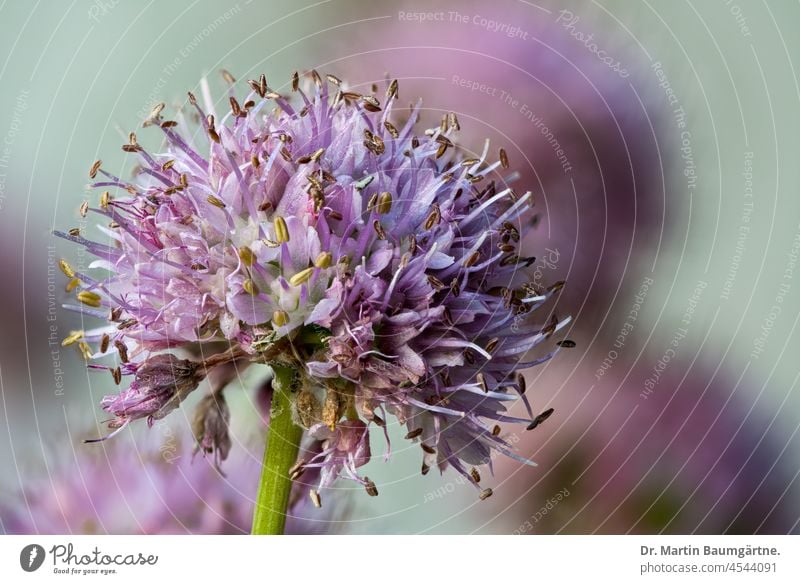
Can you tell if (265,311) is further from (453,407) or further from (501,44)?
(501,44)

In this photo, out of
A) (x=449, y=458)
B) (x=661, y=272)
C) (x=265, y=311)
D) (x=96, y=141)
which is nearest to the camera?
(x=265, y=311)
